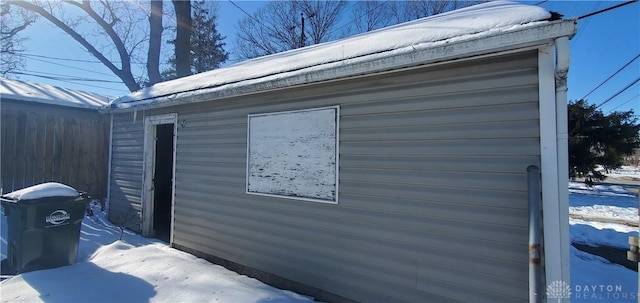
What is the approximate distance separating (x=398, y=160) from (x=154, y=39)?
554 inches

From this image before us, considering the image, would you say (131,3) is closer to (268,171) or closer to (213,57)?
(213,57)

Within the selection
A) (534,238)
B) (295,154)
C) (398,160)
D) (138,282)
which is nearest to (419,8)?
(295,154)

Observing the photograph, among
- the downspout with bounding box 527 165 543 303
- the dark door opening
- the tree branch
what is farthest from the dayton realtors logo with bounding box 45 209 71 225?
the tree branch

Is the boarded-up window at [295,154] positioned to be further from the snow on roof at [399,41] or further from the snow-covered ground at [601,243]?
the snow-covered ground at [601,243]

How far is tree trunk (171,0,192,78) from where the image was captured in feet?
42.5

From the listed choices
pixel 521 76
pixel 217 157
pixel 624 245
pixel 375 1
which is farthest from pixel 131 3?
pixel 624 245

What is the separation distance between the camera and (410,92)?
114 inches

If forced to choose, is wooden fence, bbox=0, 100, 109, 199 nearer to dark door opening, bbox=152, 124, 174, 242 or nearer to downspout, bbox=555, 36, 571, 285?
dark door opening, bbox=152, 124, 174, 242

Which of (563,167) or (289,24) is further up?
(289,24)

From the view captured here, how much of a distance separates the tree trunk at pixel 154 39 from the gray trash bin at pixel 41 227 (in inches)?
429

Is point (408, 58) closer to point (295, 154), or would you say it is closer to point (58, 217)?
point (295, 154)

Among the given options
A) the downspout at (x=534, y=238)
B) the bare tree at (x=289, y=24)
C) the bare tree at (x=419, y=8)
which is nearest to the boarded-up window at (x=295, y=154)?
the downspout at (x=534, y=238)

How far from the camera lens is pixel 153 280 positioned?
11.7 ft

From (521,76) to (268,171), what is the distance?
2.68m
